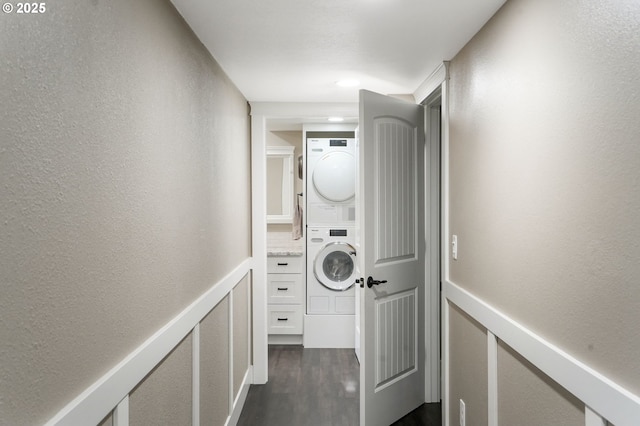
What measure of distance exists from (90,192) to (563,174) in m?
1.31

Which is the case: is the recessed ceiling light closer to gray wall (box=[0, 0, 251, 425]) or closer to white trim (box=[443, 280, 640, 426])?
gray wall (box=[0, 0, 251, 425])

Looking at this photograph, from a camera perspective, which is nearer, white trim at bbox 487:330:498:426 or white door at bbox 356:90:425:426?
white trim at bbox 487:330:498:426

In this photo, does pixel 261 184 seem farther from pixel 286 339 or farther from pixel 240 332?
pixel 286 339

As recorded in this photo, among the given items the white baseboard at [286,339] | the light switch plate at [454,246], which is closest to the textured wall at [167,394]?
the light switch plate at [454,246]

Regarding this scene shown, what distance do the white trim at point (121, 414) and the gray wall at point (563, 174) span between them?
4.19 feet

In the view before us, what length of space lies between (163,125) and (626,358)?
1.54 meters

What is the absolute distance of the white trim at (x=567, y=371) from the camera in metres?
0.98

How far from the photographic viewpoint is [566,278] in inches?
48.4

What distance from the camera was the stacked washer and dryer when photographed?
4137mm

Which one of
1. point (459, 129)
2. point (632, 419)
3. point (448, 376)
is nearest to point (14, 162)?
point (632, 419)

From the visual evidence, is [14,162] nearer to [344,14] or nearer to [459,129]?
[344,14]

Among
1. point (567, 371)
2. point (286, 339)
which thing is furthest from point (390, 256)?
point (286, 339)

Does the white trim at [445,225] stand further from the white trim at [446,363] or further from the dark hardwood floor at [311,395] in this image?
the dark hardwood floor at [311,395]

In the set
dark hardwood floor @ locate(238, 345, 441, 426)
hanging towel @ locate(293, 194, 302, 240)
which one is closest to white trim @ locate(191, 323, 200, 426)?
dark hardwood floor @ locate(238, 345, 441, 426)
